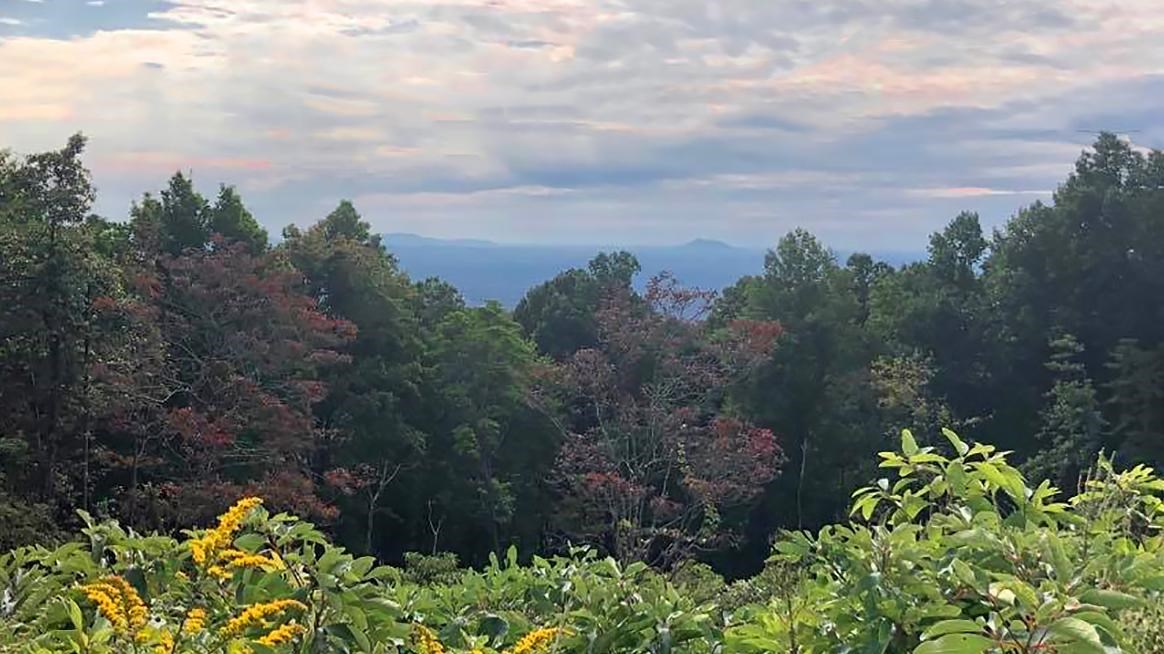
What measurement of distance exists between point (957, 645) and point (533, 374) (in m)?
13.0

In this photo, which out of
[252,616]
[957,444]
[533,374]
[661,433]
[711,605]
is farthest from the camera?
[533,374]

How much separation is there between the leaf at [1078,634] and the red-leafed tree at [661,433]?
33.4 feet

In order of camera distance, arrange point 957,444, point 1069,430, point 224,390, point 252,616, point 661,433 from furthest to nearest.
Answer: point 1069,430
point 661,433
point 224,390
point 957,444
point 252,616

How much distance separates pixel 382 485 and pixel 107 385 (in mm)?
3734

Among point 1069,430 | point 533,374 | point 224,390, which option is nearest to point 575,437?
point 533,374

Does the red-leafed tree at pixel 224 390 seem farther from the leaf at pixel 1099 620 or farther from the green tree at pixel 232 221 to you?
the leaf at pixel 1099 620

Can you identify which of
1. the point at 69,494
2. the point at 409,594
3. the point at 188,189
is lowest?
the point at 69,494

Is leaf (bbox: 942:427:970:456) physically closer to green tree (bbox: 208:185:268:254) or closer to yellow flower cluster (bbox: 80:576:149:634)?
yellow flower cluster (bbox: 80:576:149:634)

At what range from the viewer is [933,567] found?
4.23ft

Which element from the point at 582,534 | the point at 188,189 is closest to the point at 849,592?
the point at 582,534

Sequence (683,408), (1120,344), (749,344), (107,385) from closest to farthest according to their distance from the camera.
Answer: (107,385), (683,408), (749,344), (1120,344)

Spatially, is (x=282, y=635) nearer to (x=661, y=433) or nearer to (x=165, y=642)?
(x=165, y=642)

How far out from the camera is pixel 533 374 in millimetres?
13977

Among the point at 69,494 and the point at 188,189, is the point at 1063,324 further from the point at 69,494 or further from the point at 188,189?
the point at 69,494
